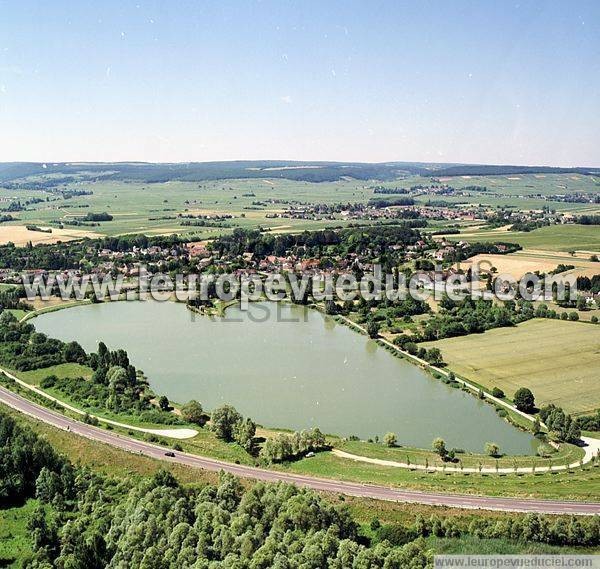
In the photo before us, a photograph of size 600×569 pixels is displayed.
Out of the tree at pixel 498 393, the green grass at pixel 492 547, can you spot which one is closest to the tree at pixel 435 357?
the tree at pixel 498 393

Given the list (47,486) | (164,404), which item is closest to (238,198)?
(164,404)

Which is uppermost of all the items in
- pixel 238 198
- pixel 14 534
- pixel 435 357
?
pixel 238 198

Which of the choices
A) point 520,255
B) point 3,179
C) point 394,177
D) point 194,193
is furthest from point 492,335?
point 3,179

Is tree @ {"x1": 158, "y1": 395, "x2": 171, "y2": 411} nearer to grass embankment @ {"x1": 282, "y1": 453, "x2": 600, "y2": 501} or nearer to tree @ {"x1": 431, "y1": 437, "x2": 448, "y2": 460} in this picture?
grass embankment @ {"x1": 282, "y1": 453, "x2": 600, "y2": 501}

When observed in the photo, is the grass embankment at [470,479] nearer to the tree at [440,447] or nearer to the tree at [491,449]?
the tree at [440,447]

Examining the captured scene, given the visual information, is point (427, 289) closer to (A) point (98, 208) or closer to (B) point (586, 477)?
(B) point (586, 477)

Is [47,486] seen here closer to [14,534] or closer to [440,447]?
[14,534]

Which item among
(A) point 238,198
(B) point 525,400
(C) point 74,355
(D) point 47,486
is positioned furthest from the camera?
(A) point 238,198
